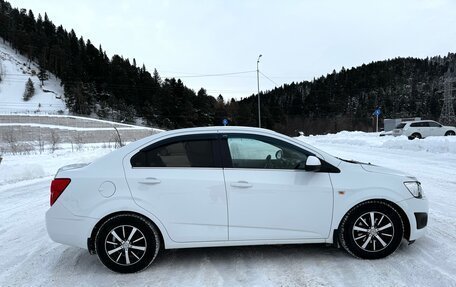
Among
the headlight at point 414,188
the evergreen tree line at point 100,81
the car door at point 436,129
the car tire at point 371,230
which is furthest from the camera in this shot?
the evergreen tree line at point 100,81

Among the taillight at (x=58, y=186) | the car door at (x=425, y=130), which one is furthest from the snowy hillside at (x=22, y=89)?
the taillight at (x=58, y=186)

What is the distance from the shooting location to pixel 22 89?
297 ft

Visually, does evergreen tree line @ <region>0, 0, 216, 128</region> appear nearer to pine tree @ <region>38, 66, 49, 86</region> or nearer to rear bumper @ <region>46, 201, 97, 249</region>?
pine tree @ <region>38, 66, 49, 86</region>

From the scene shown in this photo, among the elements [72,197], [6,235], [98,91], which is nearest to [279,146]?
[72,197]

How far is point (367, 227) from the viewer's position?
3.97m

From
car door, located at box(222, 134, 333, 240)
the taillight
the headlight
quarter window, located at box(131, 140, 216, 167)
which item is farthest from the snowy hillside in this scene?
the headlight

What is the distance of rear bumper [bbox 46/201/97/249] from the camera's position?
12.7 feet

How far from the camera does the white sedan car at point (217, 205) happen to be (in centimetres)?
386

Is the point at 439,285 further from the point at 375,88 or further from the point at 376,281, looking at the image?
the point at 375,88

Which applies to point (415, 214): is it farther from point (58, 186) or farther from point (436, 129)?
point (436, 129)

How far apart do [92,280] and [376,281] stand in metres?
3.15

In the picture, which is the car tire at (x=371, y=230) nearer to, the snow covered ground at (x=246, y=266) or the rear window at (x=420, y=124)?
the snow covered ground at (x=246, y=266)

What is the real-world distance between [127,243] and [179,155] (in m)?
1.20

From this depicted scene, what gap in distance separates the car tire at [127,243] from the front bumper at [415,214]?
10.0 ft
